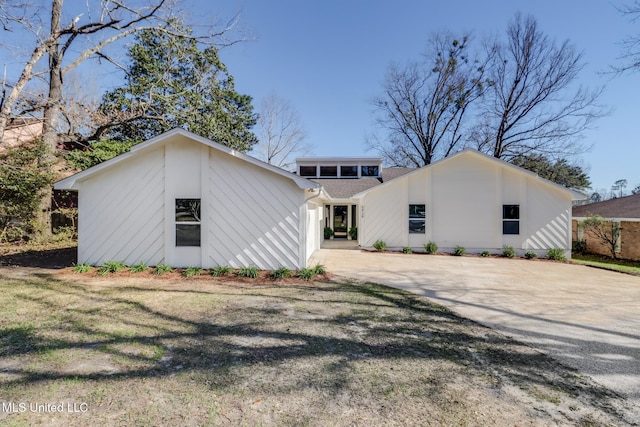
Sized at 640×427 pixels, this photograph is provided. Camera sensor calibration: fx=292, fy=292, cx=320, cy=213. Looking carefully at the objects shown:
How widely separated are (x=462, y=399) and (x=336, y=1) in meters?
16.6

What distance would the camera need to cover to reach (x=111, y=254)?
848 centimetres

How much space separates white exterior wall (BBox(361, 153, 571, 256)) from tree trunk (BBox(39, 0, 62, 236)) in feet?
45.0

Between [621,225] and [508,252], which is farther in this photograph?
[621,225]

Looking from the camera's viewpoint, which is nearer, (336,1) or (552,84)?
(336,1)

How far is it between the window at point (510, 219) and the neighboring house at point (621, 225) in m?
4.91

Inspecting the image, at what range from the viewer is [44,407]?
2516 millimetres

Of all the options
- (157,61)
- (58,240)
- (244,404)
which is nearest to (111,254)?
(58,240)

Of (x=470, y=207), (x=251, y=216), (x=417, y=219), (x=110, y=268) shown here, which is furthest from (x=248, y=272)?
(x=470, y=207)

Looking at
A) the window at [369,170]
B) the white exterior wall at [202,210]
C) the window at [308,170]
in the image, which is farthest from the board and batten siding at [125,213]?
the window at [369,170]

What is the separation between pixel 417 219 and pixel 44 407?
12.9 metres

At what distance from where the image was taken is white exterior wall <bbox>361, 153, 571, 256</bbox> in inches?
494

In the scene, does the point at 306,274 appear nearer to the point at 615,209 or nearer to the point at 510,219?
the point at 510,219

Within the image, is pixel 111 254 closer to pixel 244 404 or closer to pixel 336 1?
pixel 244 404

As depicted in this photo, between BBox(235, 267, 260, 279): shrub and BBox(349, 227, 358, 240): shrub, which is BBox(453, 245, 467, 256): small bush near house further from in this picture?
BBox(235, 267, 260, 279): shrub
